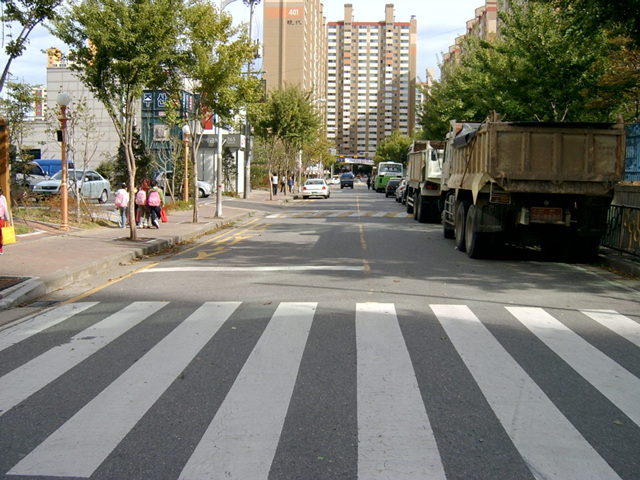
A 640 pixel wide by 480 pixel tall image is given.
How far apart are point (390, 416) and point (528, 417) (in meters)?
0.99

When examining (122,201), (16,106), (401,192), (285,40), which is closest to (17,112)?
(16,106)

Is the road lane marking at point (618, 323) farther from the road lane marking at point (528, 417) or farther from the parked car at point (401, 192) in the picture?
the parked car at point (401, 192)

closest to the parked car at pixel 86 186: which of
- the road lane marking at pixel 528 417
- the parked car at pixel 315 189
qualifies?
the parked car at pixel 315 189

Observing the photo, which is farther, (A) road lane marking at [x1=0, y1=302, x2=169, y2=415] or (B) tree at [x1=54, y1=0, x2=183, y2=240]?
(B) tree at [x1=54, y1=0, x2=183, y2=240]

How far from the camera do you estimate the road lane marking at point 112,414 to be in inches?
157

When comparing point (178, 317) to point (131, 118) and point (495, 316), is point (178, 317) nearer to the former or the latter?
point (495, 316)

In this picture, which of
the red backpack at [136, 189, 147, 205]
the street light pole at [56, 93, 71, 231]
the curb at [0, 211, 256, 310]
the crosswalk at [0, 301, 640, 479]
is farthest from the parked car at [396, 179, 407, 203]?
the crosswalk at [0, 301, 640, 479]

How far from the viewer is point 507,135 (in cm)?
1310

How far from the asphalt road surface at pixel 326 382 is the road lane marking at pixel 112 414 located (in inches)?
0.7

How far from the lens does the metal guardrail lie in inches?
520

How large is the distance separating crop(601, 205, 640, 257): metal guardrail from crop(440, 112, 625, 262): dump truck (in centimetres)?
A: 58

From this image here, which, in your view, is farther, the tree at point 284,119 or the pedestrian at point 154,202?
the tree at point 284,119

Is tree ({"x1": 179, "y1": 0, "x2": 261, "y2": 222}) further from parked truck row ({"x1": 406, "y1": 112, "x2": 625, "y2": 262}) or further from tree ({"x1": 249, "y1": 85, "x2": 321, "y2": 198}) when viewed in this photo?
tree ({"x1": 249, "y1": 85, "x2": 321, "y2": 198})

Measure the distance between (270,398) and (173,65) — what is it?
14950 mm
